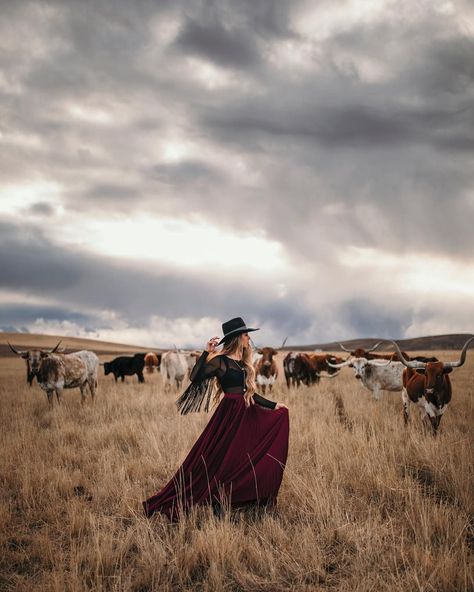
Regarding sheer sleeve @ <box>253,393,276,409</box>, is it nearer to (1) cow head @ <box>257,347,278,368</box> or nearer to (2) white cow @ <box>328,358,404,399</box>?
(2) white cow @ <box>328,358,404,399</box>

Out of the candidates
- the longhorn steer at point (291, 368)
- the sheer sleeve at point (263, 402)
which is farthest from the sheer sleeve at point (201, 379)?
the longhorn steer at point (291, 368)

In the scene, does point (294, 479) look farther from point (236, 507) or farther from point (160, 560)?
point (160, 560)

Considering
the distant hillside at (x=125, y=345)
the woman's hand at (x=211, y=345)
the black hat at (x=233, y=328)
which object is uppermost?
the black hat at (x=233, y=328)

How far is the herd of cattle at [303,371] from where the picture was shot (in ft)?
23.7

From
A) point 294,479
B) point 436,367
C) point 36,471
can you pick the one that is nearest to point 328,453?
point 294,479

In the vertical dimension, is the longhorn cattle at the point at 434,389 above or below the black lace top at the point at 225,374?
below

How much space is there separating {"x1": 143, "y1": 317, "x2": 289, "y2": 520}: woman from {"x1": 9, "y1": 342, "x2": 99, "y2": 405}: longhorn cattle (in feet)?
30.3

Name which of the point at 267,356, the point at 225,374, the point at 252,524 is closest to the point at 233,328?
the point at 225,374

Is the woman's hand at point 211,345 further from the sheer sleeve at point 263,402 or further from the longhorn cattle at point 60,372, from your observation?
the longhorn cattle at point 60,372

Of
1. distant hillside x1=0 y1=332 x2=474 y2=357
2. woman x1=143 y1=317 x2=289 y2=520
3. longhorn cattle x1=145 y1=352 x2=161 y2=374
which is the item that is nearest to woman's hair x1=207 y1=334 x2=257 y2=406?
woman x1=143 y1=317 x2=289 y2=520

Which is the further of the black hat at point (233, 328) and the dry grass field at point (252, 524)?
the black hat at point (233, 328)

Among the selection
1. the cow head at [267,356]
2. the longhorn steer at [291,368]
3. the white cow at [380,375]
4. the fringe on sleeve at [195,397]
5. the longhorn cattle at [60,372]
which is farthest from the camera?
the longhorn steer at [291,368]

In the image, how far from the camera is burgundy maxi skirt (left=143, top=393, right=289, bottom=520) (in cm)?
392

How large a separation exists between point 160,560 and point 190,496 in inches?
31.4
